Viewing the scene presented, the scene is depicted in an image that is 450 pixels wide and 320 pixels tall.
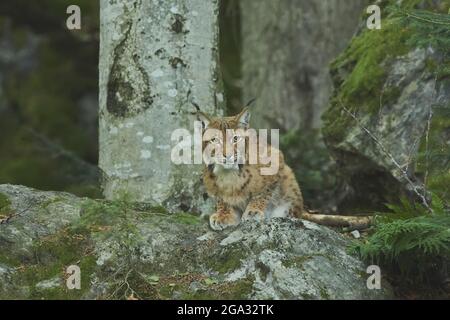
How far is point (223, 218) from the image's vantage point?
6375 mm

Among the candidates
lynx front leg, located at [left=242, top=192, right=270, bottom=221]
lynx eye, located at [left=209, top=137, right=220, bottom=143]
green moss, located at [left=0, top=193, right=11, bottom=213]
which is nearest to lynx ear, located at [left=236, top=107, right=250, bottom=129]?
lynx eye, located at [left=209, top=137, right=220, bottom=143]

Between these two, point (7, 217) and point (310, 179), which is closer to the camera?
point (7, 217)

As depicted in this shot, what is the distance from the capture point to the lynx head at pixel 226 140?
6.22 meters

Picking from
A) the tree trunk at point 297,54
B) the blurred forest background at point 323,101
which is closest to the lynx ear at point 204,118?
the blurred forest background at point 323,101

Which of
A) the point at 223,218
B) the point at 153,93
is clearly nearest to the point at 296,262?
the point at 223,218

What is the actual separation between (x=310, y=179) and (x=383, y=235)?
3.84 meters

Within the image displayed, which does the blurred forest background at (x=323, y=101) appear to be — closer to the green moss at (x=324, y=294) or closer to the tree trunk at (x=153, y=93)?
the green moss at (x=324, y=294)

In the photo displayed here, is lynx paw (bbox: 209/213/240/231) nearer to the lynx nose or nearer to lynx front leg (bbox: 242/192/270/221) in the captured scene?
lynx front leg (bbox: 242/192/270/221)

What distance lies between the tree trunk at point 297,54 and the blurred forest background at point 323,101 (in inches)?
0.7

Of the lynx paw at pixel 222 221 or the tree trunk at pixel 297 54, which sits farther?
the tree trunk at pixel 297 54

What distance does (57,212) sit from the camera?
19.8ft
